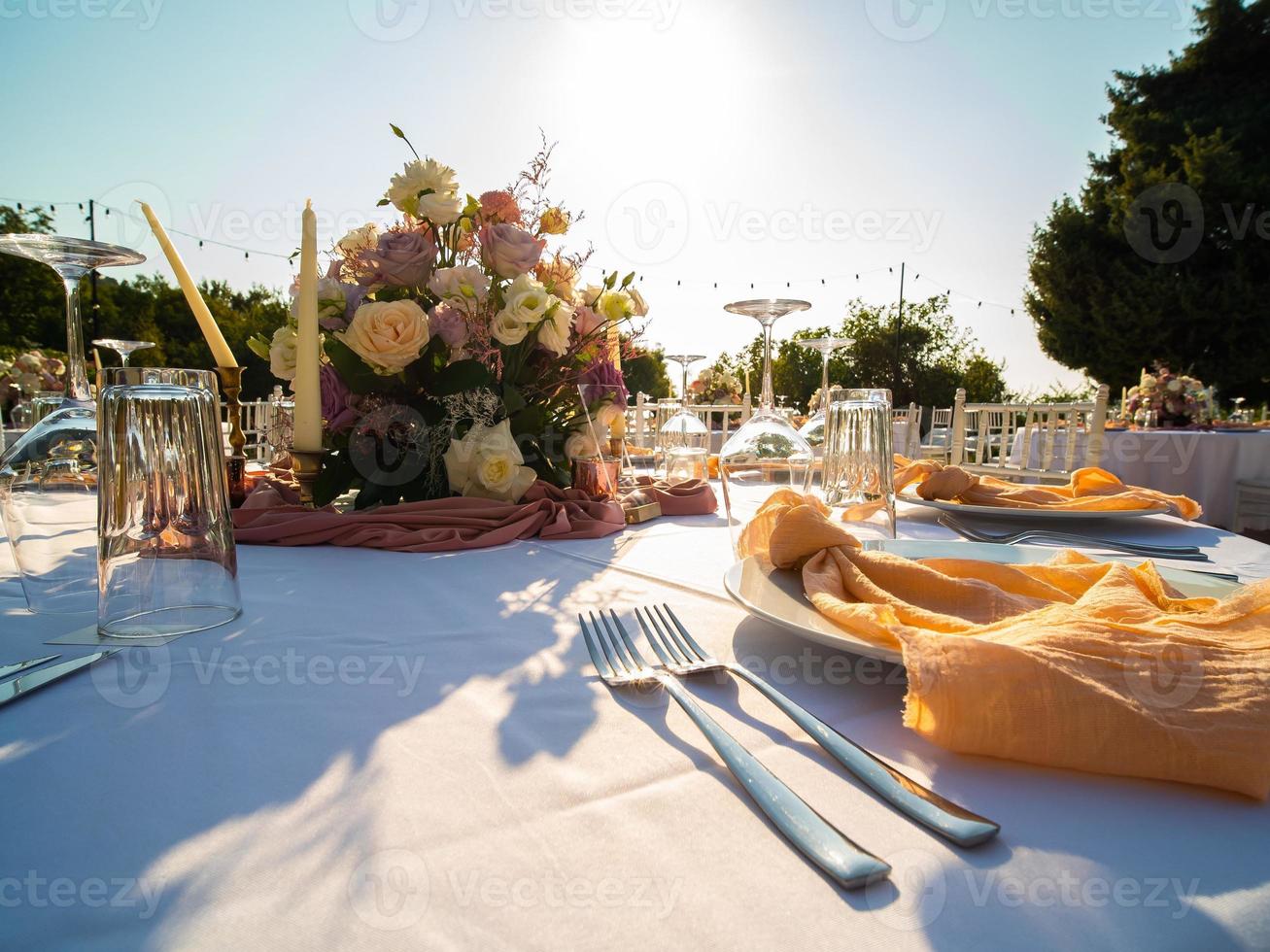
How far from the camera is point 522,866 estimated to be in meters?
0.29

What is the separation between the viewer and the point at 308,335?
999mm

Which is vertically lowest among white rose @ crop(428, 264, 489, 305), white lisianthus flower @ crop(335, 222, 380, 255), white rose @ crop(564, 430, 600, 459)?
white rose @ crop(564, 430, 600, 459)

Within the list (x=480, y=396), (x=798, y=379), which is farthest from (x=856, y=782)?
(x=798, y=379)

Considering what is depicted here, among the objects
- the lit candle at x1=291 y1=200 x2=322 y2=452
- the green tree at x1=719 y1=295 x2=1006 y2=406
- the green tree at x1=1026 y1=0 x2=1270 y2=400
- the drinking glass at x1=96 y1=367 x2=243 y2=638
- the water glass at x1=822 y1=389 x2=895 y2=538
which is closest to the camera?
the drinking glass at x1=96 y1=367 x2=243 y2=638

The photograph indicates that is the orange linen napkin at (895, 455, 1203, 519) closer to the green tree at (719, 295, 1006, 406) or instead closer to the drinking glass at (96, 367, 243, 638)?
the drinking glass at (96, 367, 243, 638)

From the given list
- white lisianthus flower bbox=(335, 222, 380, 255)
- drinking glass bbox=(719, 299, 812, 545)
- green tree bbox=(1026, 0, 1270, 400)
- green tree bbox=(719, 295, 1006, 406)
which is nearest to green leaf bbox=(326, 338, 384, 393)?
white lisianthus flower bbox=(335, 222, 380, 255)

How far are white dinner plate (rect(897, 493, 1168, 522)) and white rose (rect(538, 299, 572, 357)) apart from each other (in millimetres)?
739

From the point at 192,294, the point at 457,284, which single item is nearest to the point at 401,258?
the point at 457,284

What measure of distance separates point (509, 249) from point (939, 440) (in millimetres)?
11212

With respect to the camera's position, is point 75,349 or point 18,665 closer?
point 18,665

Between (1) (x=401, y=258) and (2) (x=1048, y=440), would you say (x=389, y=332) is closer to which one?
(1) (x=401, y=258)

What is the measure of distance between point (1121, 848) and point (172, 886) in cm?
42

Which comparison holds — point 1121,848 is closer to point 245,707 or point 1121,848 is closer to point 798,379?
point 245,707

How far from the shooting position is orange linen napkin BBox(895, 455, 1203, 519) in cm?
109
